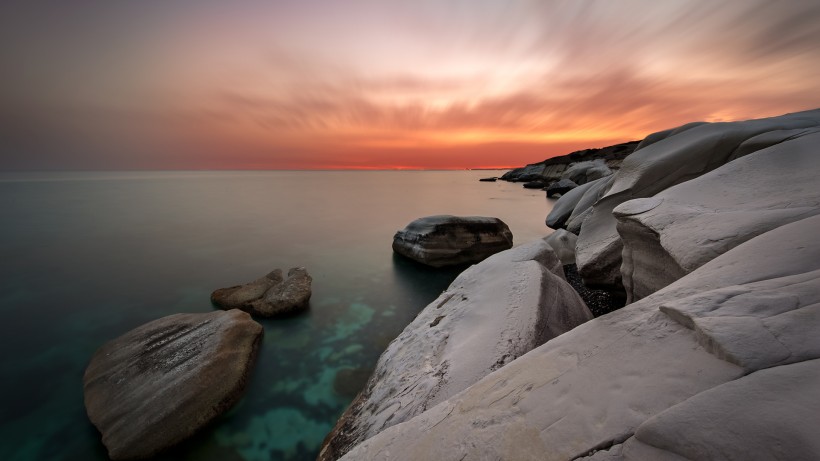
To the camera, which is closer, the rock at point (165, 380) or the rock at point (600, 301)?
the rock at point (165, 380)

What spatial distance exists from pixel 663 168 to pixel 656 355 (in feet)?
23.4

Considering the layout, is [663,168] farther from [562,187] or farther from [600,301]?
[562,187]

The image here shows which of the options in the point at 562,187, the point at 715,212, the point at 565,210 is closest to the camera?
the point at 715,212

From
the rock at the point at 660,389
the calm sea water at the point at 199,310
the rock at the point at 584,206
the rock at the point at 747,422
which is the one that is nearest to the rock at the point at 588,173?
the calm sea water at the point at 199,310

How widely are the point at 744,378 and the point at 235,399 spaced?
661 centimetres

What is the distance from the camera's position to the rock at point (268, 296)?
8031 millimetres

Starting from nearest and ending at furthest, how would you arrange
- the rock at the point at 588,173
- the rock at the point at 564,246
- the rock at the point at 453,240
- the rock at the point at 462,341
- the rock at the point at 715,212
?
the rock at the point at 715,212, the rock at the point at 462,341, the rock at the point at 564,246, the rock at the point at 453,240, the rock at the point at 588,173

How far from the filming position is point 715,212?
3.83 metres

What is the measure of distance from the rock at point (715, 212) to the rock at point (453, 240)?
7.09 m

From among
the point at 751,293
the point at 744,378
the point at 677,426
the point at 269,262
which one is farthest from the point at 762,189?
the point at 269,262

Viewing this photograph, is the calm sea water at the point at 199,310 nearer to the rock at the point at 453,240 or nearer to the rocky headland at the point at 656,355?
the rock at the point at 453,240

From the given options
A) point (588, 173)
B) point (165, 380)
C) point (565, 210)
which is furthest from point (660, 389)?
point (588, 173)

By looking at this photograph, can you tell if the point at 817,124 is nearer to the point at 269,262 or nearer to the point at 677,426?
the point at 677,426

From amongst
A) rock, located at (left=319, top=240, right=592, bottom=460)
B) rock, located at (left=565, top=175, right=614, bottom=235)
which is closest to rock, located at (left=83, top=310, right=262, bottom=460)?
rock, located at (left=319, top=240, right=592, bottom=460)
